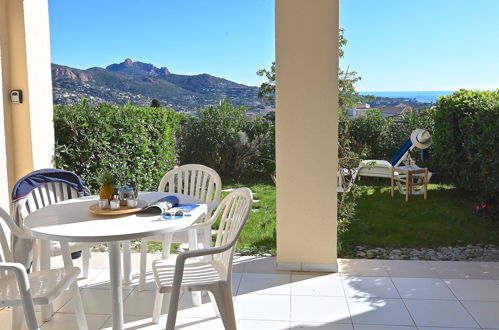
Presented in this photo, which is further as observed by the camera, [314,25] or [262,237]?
[262,237]

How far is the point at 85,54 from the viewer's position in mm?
8547

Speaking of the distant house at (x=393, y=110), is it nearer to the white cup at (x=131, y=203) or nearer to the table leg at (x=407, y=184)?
the table leg at (x=407, y=184)

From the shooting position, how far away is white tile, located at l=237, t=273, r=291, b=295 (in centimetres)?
306

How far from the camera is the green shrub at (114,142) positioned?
4539 mm

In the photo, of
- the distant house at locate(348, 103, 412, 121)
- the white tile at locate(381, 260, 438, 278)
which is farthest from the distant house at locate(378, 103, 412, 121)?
the white tile at locate(381, 260, 438, 278)

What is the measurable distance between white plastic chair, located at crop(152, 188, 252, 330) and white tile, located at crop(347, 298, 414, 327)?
2.83 feet

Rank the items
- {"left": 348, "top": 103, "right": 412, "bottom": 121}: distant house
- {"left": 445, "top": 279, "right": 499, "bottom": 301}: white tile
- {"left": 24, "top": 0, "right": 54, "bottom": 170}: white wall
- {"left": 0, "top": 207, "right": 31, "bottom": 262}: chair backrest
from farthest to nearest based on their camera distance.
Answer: {"left": 348, "top": 103, "right": 412, "bottom": 121}: distant house → {"left": 24, "top": 0, "right": 54, "bottom": 170}: white wall → {"left": 445, "top": 279, "right": 499, "bottom": 301}: white tile → {"left": 0, "top": 207, "right": 31, "bottom": 262}: chair backrest

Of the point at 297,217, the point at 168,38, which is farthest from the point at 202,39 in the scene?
the point at 297,217

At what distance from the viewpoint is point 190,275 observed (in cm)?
226

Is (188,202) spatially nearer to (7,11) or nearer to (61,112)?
(7,11)

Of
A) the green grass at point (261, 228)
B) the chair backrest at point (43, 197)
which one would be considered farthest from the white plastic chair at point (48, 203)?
the green grass at point (261, 228)

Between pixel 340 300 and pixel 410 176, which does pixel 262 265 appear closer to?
pixel 340 300

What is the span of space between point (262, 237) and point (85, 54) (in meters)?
5.96

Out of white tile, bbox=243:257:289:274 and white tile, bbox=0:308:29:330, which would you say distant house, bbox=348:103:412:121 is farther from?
white tile, bbox=0:308:29:330
